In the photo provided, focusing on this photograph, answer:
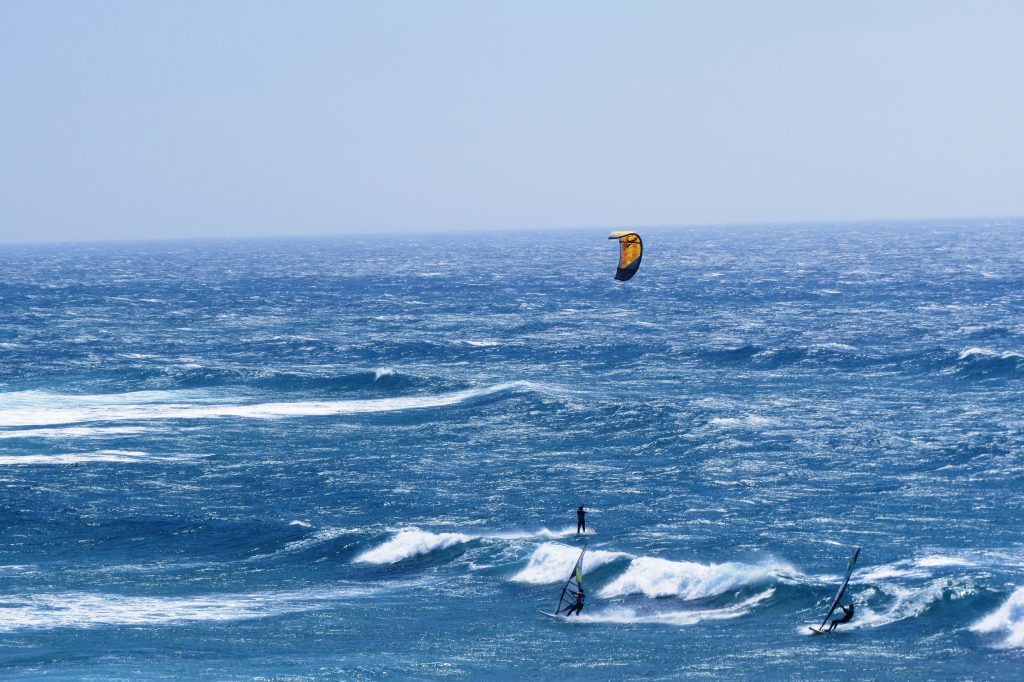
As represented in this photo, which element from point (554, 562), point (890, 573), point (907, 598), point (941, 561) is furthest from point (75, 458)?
point (941, 561)

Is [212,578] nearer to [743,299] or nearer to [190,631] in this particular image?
[190,631]

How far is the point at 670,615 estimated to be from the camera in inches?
1496

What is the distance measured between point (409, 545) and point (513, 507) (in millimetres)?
6539

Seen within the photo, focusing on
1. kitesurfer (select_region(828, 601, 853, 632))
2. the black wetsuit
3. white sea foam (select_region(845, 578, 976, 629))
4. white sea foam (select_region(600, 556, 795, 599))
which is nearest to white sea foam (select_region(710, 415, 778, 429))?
white sea foam (select_region(600, 556, 795, 599))

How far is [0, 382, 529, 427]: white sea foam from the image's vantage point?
71.1 metres

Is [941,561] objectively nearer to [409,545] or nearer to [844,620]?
[844,620]

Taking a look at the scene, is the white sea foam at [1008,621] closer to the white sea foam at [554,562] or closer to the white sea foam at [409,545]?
A: the white sea foam at [554,562]

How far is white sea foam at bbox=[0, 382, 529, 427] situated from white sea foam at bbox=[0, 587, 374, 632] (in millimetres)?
31005

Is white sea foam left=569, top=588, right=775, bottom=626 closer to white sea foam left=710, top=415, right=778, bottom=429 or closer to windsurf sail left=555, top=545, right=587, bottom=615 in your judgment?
windsurf sail left=555, top=545, right=587, bottom=615

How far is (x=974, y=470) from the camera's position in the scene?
5344cm

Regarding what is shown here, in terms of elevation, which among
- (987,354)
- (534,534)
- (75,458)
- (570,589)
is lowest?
(570,589)

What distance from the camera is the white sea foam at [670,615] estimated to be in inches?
1478

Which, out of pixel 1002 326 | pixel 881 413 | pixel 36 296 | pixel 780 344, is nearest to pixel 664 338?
pixel 780 344

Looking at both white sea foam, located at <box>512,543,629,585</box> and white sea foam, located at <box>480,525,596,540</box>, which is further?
white sea foam, located at <box>480,525,596,540</box>
